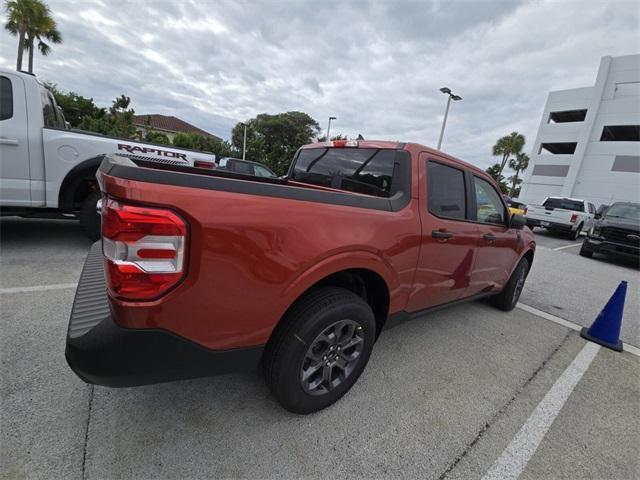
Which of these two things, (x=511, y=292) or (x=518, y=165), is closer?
(x=511, y=292)

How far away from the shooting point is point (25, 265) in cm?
367

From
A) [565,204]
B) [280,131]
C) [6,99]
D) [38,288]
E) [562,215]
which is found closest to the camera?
[38,288]

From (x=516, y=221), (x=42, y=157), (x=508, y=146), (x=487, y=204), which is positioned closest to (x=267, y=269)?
(x=487, y=204)

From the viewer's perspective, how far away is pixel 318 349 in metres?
1.93

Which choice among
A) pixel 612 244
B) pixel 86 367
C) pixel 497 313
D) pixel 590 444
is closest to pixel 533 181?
pixel 612 244

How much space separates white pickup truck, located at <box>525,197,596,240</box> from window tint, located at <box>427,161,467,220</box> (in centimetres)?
1273

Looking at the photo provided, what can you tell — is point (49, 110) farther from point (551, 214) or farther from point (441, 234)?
point (551, 214)

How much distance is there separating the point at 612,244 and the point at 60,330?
37.1ft

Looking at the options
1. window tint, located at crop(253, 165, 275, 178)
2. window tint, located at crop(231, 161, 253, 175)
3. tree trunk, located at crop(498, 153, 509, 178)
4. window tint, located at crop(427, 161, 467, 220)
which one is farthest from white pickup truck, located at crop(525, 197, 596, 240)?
tree trunk, located at crop(498, 153, 509, 178)

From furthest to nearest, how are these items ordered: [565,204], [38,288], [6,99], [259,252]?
1. [565,204]
2. [6,99]
3. [38,288]
4. [259,252]

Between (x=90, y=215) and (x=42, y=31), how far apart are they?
1300 inches

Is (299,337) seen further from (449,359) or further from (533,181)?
(533,181)

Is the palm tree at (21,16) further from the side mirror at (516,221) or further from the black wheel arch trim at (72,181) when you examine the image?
the side mirror at (516,221)

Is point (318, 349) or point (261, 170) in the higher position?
point (261, 170)
